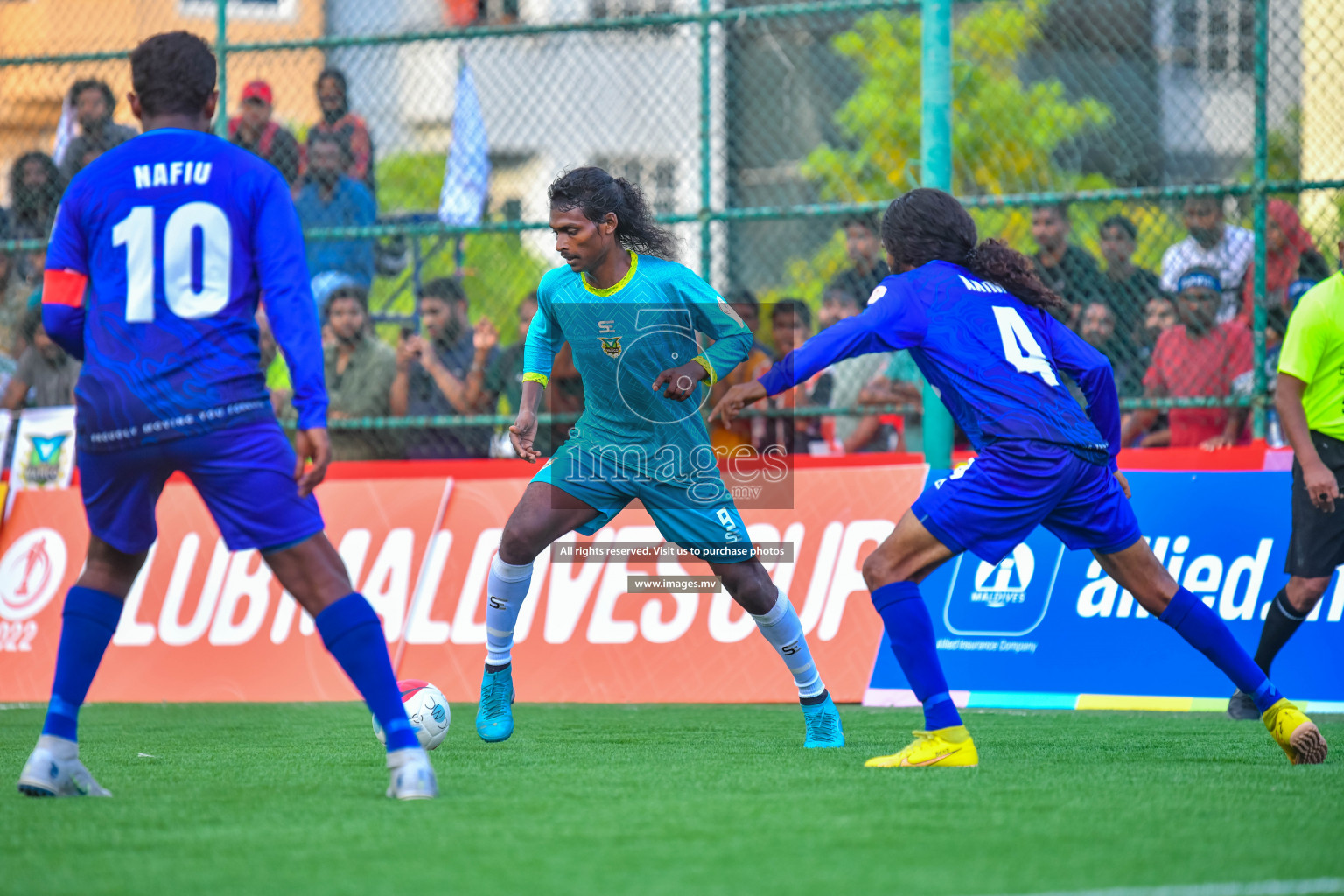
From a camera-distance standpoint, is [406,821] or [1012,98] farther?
[1012,98]

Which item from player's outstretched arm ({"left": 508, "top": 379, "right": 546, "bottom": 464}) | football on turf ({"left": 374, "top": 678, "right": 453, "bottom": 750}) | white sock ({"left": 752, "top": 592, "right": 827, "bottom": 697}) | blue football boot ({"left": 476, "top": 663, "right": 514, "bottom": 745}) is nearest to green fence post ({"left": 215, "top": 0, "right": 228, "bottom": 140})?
player's outstretched arm ({"left": 508, "top": 379, "right": 546, "bottom": 464})

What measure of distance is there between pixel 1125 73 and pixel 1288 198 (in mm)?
8022

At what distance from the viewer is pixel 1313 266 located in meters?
9.17

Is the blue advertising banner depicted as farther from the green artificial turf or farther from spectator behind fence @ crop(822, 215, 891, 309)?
spectator behind fence @ crop(822, 215, 891, 309)

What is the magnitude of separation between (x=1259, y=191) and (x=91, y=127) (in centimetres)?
772

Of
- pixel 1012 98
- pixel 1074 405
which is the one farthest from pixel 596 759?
pixel 1012 98

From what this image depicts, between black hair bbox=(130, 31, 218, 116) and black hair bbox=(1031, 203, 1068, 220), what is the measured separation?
5.47m

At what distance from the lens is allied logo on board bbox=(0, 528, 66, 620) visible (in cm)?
993

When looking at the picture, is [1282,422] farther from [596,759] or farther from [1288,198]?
[596,759]

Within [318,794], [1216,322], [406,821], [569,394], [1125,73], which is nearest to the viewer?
[406,821]

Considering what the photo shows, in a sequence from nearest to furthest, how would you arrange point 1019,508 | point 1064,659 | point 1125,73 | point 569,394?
point 1019,508, point 1064,659, point 569,394, point 1125,73

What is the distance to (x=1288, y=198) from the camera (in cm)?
909

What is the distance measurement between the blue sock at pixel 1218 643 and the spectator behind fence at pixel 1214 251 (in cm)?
343

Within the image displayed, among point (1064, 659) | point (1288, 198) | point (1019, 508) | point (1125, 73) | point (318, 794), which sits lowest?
point (1064, 659)
